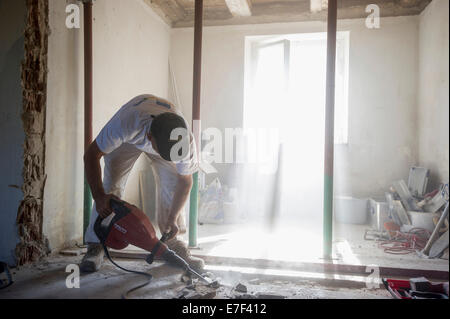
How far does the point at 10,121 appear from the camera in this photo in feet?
7.23

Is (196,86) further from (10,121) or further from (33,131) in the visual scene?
(10,121)

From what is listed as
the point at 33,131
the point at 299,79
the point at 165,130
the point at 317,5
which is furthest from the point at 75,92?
the point at 317,5

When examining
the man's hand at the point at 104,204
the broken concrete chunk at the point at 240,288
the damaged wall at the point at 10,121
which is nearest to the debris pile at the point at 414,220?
the broken concrete chunk at the point at 240,288

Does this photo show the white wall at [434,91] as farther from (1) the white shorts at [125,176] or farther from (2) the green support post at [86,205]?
(2) the green support post at [86,205]

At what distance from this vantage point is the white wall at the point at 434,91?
3373 mm

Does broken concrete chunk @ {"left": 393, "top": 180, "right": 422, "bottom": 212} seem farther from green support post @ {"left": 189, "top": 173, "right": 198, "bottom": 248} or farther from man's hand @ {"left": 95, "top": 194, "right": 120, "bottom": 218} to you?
man's hand @ {"left": 95, "top": 194, "right": 120, "bottom": 218}

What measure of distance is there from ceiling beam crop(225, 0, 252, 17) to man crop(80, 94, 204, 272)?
102 inches

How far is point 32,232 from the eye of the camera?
2295 millimetres

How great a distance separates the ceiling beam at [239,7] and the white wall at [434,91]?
2.17 metres

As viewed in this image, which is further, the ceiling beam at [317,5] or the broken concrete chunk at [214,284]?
the ceiling beam at [317,5]

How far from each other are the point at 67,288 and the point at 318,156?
11.5 ft
